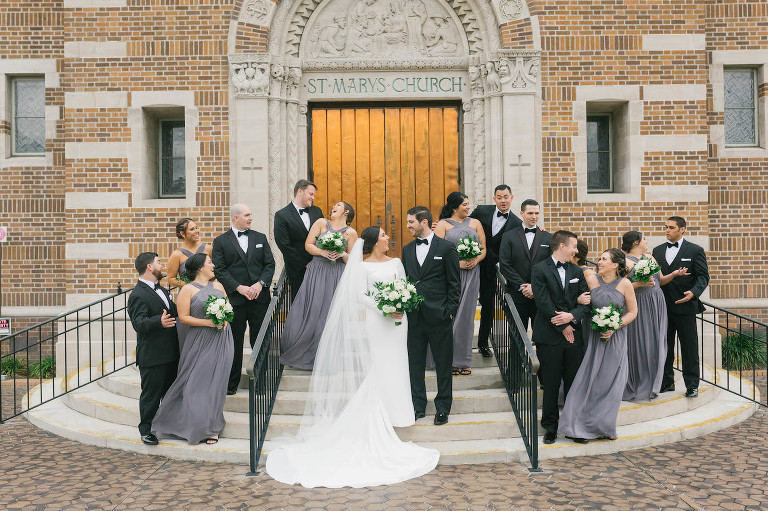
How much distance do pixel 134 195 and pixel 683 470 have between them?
8056 mm

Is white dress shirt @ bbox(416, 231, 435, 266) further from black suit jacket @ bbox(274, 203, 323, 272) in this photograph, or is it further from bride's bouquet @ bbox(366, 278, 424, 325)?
black suit jacket @ bbox(274, 203, 323, 272)

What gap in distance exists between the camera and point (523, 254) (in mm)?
7645

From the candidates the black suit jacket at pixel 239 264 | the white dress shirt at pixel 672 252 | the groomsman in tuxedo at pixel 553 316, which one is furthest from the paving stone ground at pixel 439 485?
the white dress shirt at pixel 672 252

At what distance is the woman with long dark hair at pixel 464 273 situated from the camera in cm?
787

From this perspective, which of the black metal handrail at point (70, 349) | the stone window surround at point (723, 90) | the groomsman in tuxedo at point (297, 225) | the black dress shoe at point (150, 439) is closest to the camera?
the black dress shoe at point (150, 439)

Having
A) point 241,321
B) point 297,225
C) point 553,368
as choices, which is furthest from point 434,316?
point 241,321

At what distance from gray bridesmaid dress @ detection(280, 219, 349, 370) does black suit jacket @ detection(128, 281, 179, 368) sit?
141cm

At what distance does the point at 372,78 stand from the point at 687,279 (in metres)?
5.43

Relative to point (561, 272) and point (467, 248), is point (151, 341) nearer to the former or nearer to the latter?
point (467, 248)

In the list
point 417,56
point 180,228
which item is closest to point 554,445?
point 180,228

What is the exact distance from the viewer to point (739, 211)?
11.4 meters

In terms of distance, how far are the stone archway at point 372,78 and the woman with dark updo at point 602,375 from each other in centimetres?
350

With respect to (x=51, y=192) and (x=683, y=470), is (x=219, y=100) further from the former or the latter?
(x=683, y=470)

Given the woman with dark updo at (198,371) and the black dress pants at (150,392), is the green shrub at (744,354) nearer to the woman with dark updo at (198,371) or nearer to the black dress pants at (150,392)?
the woman with dark updo at (198,371)
